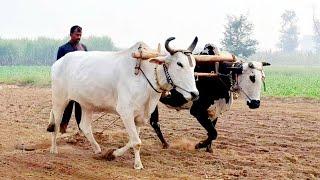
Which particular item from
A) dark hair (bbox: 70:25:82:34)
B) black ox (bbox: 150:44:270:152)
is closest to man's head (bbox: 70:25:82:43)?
dark hair (bbox: 70:25:82:34)

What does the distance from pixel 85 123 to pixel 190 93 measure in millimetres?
2241

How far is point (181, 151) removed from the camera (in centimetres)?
861

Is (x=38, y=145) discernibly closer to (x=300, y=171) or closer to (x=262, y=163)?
(x=262, y=163)

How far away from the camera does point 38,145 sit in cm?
911

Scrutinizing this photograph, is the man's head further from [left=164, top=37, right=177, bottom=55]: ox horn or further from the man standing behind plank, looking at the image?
[left=164, top=37, right=177, bottom=55]: ox horn

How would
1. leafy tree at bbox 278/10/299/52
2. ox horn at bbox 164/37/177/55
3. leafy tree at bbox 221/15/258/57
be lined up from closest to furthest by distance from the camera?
ox horn at bbox 164/37/177/55 → leafy tree at bbox 221/15/258/57 → leafy tree at bbox 278/10/299/52

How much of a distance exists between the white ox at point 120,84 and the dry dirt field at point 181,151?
1.50 feet

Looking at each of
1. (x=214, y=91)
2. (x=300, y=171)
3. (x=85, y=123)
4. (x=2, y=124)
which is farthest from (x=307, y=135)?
(x=2, y=124)

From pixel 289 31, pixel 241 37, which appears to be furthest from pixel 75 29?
pixel 289 31

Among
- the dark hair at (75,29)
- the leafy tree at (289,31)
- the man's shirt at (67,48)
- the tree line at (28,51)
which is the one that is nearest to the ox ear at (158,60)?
the dark hair at (75,29)

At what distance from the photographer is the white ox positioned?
6.86 metres

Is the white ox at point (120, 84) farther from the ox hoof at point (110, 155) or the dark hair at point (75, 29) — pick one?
the dark hair at point (75, 29)

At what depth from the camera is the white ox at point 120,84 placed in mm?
6863

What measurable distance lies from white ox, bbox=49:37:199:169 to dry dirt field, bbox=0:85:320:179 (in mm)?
457
